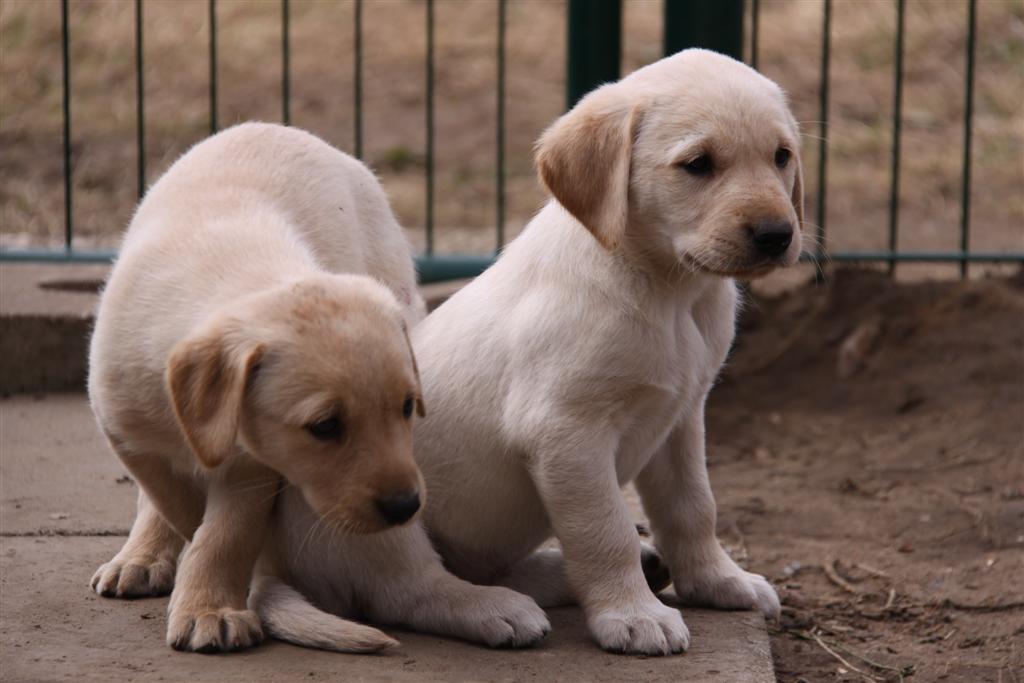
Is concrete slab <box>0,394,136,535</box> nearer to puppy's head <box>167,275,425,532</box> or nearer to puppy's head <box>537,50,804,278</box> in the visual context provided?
puppy's head <box>167,275,425,532</box>

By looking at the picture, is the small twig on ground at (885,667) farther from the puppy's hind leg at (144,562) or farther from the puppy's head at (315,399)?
the puppy's hind leg at (144,562)

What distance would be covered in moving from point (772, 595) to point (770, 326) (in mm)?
3185

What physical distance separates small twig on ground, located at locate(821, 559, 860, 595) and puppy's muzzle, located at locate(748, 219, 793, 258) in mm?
1493

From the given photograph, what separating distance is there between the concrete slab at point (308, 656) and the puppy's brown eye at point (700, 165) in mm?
1136

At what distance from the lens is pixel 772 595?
426 cm

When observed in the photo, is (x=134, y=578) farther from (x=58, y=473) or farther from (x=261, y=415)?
(x=58, y=473)

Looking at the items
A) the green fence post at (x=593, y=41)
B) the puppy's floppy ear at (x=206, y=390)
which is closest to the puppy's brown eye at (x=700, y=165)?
the puppy's floppy ear at (x=206, y=390)

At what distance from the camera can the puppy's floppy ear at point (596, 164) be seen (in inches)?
151

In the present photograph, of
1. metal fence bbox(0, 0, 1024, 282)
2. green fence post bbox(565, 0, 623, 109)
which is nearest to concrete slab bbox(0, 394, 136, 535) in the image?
metal fence bbox(0, 0, 1024, 282)

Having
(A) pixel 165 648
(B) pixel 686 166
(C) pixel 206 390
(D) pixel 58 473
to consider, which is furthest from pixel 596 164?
(D) pixel 58 473

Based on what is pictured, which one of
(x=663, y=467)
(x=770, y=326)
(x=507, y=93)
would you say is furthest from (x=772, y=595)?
(x=507, y=93)

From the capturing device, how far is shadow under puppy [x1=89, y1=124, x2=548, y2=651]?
139 inches

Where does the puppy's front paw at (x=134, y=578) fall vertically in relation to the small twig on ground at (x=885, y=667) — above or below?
above

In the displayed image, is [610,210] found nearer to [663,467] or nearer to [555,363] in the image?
[555,363]
